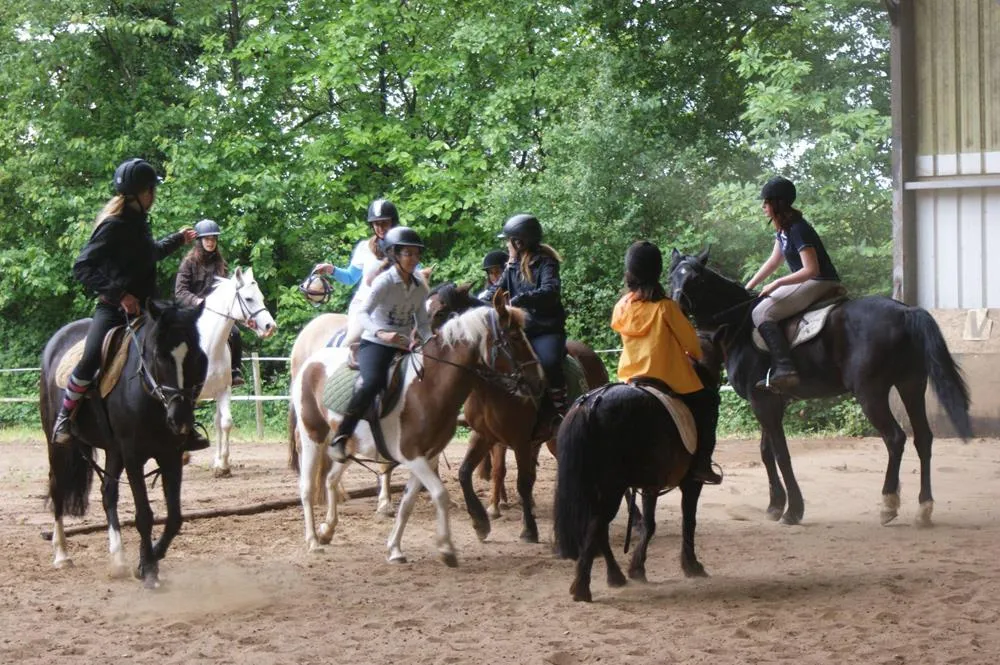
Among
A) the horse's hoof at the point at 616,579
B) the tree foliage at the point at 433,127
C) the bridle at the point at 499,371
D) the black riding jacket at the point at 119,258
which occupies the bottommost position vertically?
the horse's hoof at the point at 616,579

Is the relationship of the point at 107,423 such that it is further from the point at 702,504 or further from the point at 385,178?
the point at 385,178

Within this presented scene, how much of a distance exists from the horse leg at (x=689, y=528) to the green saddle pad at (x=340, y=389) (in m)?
2.35

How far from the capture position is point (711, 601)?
670 centimetres

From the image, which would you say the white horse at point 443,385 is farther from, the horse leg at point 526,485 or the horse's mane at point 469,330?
the horse leg at point 526,485

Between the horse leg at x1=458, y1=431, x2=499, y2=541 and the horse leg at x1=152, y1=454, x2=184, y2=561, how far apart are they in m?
2.14

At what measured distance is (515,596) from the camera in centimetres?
707

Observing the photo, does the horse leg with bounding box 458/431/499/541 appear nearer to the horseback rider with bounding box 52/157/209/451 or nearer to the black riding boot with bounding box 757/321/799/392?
the horseback rider with bounding box 52/157/209/451

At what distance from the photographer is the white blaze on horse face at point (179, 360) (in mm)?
7473

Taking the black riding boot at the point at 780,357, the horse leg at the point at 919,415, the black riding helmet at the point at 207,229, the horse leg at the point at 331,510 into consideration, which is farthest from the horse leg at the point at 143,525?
the horse leg at the point at 919,415

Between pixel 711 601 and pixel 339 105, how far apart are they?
18.4 m

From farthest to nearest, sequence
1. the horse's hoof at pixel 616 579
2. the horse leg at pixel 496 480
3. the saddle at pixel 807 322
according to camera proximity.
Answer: the horse leg at pixel 496 480, the saddle at pixel 807 322, the horse's hoof at pixel 616 579

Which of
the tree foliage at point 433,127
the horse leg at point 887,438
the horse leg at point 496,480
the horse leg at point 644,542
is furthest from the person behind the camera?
the tree foliage at point 433,127

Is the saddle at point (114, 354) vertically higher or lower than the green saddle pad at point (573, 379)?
higher

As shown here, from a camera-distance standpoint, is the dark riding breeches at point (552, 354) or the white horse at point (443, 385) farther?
the dark riding breeches at point (552, 354)
